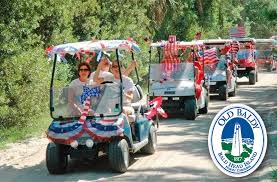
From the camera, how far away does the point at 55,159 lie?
33.6ft

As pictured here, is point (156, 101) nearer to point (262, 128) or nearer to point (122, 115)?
point (122, 115)

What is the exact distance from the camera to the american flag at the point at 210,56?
22.4 m

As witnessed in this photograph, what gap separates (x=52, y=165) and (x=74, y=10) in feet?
32.4

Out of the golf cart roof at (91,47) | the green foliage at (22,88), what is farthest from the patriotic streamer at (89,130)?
the green foliage at (22,88)

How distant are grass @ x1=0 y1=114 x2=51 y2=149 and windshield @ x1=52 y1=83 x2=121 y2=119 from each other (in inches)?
111

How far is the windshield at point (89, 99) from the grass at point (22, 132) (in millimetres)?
2816

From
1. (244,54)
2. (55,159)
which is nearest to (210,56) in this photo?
(244,54)

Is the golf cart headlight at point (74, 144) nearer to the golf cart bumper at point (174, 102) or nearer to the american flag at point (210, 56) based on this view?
the golf cart bumper at point (174, 102)

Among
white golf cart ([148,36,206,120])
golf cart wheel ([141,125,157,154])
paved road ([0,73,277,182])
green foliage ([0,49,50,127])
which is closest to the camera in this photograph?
paved road ([0,73,277,182])

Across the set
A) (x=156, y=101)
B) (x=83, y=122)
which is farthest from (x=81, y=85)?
(x=156, y=101)

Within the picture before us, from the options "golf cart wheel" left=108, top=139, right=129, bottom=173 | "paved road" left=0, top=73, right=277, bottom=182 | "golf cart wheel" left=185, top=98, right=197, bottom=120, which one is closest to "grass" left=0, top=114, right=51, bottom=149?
"paved road" left=0, top=73, right=277, bottom=182

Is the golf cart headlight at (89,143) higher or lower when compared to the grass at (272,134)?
higher

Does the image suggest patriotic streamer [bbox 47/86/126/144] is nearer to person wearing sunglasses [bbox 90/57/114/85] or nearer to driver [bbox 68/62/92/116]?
driver [bbox 68/62/92/116]

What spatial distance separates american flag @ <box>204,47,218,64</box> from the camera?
22.4 m
